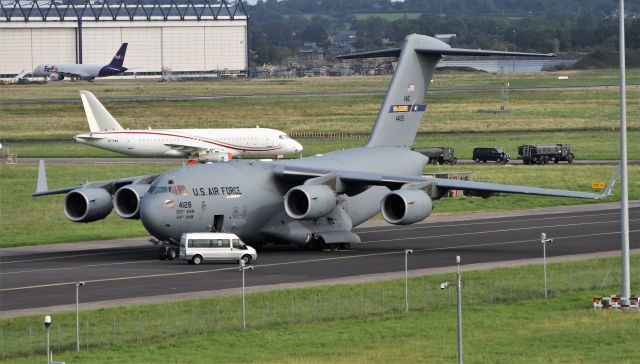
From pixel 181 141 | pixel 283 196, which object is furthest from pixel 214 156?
pixel 283 196

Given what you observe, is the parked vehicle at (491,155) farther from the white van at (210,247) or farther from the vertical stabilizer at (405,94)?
the white van at (210,247)

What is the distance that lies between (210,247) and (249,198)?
146 inches

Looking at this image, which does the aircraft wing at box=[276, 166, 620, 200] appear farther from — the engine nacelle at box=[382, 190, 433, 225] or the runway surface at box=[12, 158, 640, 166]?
the runway surface at box=[12, 158, 640, 166]

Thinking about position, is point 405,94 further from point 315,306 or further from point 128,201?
point 315,306

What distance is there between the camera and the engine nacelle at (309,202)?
61031mm

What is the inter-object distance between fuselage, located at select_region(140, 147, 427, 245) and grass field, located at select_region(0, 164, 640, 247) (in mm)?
11441

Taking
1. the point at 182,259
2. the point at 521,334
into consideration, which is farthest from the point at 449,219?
the point at 521,334

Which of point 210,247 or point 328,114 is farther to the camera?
point 328,114

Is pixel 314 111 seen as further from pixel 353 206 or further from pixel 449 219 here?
pixel 353 206

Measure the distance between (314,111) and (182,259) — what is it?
111699 millimetres

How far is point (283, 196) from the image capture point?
63.7 m

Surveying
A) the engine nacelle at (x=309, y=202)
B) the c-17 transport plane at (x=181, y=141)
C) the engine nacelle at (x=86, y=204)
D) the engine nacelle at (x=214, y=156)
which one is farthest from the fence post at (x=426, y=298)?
the engine nacelle at (x=214, y=156)

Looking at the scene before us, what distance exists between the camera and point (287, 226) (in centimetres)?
6347

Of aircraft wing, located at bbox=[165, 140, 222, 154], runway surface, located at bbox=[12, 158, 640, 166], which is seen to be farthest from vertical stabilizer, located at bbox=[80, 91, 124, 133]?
aircraft wing, located at bbox=[165, 140, 222, 154]
